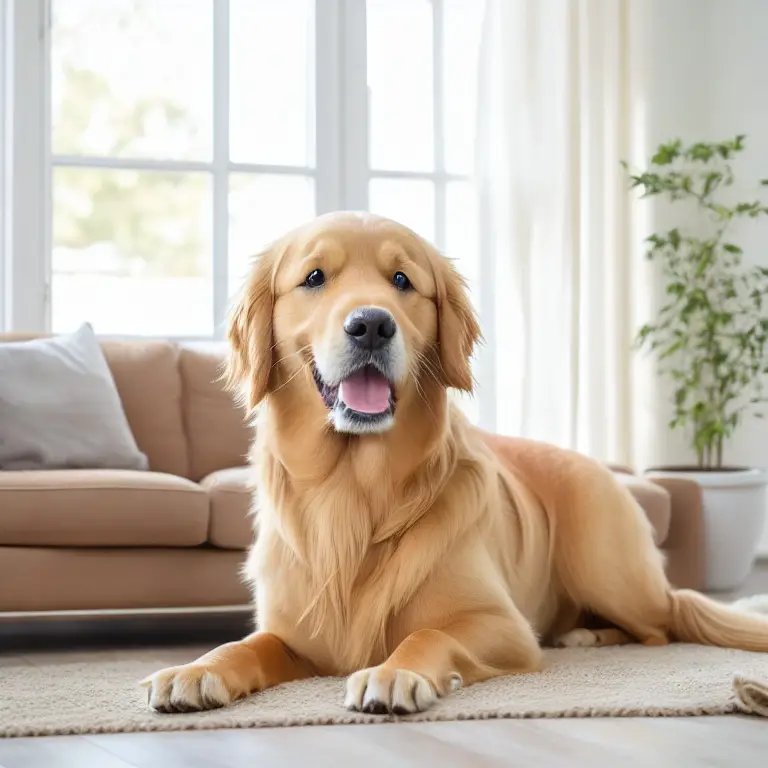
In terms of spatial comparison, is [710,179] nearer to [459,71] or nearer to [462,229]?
[462,229]

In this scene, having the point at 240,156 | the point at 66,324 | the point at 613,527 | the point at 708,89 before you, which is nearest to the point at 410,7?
the point at 240,156

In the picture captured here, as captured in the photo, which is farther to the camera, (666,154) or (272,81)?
(272,81)

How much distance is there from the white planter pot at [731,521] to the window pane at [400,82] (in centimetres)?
177

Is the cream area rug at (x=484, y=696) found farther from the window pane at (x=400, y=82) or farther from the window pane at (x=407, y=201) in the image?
the window pane at (x=400, y=82)

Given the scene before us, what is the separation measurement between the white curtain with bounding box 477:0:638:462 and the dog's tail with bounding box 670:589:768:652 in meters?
2.29

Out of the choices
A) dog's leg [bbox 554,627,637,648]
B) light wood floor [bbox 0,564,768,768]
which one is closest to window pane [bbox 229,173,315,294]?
dog's leg [bbox 554,627,637,648]

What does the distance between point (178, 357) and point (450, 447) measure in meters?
1.82

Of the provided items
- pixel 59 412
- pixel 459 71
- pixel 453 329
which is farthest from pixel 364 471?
pixel 459 71

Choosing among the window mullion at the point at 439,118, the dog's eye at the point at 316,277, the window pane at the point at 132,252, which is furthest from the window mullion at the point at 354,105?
the dog's eye at the point at 316,277

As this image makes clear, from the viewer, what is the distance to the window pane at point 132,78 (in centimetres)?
468

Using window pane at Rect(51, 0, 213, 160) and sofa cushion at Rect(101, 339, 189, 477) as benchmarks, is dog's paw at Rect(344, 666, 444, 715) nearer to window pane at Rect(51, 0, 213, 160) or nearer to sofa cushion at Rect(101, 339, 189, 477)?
sofa cushion at Rect(101, 339, 189, 477)

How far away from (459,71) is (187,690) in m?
3.80

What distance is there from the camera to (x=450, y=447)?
2252mm

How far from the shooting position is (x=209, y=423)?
3756 mm
